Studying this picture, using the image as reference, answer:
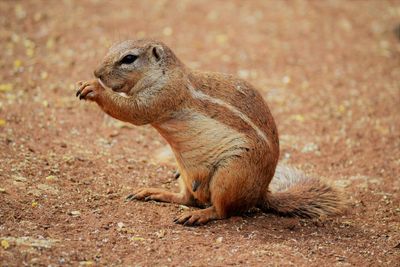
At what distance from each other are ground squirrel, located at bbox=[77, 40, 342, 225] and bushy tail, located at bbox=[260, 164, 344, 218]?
30 centimetres

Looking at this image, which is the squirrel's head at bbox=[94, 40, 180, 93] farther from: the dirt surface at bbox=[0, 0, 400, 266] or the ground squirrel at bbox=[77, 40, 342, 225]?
the dirt surface at bbox=[0, 0, 400, 266]

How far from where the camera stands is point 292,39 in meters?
11.0

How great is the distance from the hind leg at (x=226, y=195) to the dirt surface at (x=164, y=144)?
10 cm

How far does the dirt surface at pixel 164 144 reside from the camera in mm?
5082

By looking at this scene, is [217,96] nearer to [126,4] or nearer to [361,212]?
[361,212]

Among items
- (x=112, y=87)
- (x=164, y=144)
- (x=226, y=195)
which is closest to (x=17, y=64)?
(x=164, y=144)

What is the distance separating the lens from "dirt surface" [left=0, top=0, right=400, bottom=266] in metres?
5.08

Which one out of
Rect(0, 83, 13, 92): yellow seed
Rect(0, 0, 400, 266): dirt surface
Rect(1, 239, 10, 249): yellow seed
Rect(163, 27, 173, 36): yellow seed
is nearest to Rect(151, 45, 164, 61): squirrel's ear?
Rect(0, 0, 400, 266): dirt surface

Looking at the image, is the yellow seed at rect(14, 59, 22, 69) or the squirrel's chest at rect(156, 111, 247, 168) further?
the yellow seed at rect(14, 59, 22, 69)

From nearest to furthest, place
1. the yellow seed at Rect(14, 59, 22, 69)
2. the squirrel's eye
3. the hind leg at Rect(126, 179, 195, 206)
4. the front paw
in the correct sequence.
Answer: the front paw → the squirrel's eye → the hind leg at Rect(126, 179, 195, 206) → the yellow seed at Rect(14, 59, 22, 69)

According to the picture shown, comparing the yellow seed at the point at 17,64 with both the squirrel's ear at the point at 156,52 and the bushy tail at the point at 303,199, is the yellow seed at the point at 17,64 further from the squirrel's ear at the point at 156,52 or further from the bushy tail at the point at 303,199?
the bushy tail at the point at 303,199

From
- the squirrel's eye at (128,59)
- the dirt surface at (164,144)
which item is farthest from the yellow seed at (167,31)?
the squirrel's eye at (128,59)

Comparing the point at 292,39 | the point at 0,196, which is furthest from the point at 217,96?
the point at 292,39

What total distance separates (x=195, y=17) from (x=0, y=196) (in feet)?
21.9
